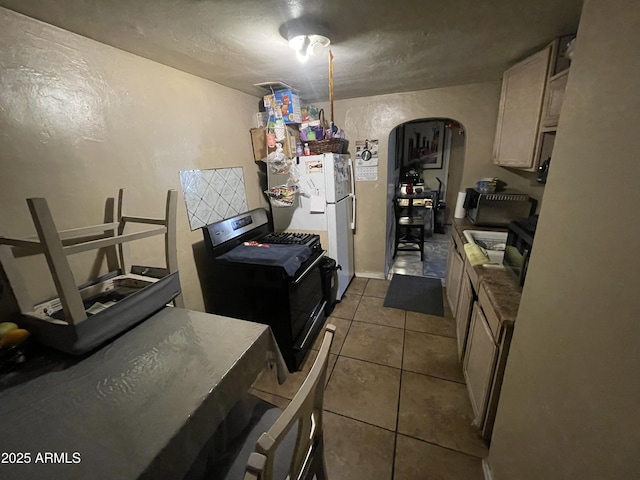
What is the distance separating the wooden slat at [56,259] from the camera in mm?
825

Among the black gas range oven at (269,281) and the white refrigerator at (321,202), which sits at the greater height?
the white refrigerator at (321,202)

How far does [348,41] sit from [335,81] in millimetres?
766

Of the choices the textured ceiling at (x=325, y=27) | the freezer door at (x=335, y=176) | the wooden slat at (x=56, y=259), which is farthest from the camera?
the freezer door at (x=335, y=176)

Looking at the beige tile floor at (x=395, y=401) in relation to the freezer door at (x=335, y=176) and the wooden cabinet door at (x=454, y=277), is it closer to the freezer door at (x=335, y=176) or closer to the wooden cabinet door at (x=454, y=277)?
the wooden cabinet door at (x=454, y=277)

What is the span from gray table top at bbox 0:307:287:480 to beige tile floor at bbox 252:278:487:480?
0.87m

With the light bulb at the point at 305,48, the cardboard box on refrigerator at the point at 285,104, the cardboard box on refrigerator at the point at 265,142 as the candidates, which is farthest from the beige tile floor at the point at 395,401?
the light bulb at the point at 305,48

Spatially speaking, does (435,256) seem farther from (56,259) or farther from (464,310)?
(56,259)

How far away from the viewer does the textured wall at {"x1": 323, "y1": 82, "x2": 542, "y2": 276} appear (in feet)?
8.02

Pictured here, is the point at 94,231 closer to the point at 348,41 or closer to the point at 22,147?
the point at 22,147

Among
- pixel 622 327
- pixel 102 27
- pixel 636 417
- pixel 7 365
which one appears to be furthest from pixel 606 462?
pixel 102 27

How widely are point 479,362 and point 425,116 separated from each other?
2342mm

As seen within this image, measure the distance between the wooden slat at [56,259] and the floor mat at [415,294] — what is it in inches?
98.5

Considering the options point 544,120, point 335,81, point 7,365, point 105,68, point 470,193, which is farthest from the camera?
point 470,193

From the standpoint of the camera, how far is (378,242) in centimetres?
323
